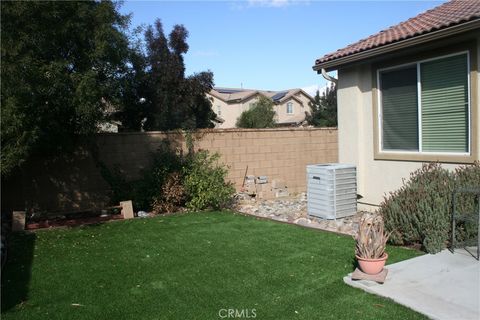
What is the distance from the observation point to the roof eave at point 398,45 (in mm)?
6590

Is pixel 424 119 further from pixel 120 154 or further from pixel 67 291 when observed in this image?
pixel 120 154

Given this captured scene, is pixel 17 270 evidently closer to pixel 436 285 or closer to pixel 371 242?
pixel 371 242

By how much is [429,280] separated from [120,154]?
27.4ft

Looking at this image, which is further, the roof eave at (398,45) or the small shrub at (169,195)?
the small shrub at (169,195)

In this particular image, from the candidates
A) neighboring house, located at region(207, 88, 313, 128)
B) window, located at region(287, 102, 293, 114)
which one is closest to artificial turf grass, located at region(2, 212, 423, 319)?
neighboring house, located at region(207, 88, 313, 128)

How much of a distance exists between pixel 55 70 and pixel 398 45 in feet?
20.7

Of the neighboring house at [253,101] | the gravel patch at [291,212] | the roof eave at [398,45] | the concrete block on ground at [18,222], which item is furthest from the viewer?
the neighboring house at [253,101]

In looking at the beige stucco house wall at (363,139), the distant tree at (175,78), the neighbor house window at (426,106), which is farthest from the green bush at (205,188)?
the distant tree at (175,78)

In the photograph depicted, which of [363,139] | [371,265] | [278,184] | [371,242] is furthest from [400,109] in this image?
[278,184]

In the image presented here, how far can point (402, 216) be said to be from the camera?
639 centimetres

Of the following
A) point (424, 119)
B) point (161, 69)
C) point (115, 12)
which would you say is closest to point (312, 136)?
point (424, 119)

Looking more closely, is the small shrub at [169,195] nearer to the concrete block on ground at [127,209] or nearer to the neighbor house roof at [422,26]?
the concrete block on ground at [127,209]

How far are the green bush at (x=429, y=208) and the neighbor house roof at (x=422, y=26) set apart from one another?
2.36 m

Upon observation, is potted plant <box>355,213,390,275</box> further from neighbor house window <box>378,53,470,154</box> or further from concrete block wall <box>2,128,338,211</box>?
concrete block wall <box>2,128,338,211</box>
